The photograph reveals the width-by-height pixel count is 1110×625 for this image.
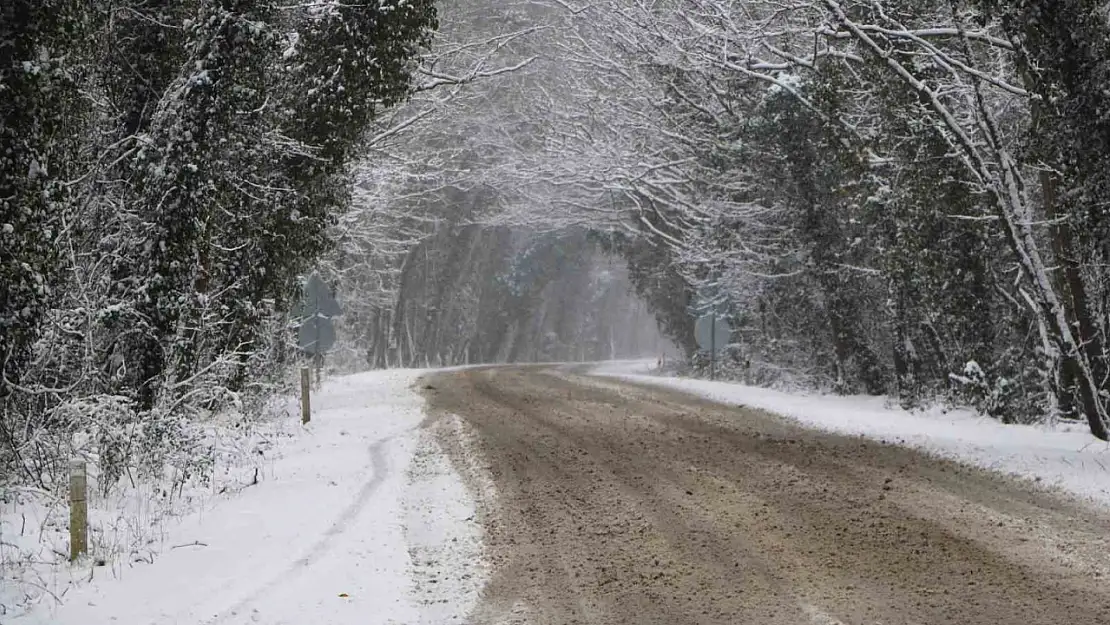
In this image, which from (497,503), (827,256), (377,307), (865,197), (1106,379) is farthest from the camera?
(377,307)

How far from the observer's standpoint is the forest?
11.5m

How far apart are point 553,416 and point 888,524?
982 cm

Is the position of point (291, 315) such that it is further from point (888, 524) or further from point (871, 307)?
point (888, 524)

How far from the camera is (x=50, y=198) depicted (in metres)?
9.44

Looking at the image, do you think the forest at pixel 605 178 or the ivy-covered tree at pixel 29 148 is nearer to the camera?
the ivy-covered tree at pixel 29 148

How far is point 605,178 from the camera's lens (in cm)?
3259

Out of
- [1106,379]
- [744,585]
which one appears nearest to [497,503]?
[744,585]

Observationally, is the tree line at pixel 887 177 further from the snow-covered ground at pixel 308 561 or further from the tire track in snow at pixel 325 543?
the tire track in snow at pixel 325 543

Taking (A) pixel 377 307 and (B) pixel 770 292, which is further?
(A) pixel 377 307

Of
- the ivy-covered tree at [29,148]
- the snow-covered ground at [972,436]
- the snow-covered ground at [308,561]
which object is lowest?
the snow-covered ground at [308,561]

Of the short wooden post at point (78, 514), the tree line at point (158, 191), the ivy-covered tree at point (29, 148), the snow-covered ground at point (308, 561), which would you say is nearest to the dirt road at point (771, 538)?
the snow-covered ground at point (308, 561)

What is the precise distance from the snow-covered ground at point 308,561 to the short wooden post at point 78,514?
0.24 metres

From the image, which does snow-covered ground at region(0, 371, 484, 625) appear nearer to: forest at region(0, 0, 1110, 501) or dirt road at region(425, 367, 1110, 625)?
dirt road at region(425, 367, 1110, 625)

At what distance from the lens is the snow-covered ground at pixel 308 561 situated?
7469mm
